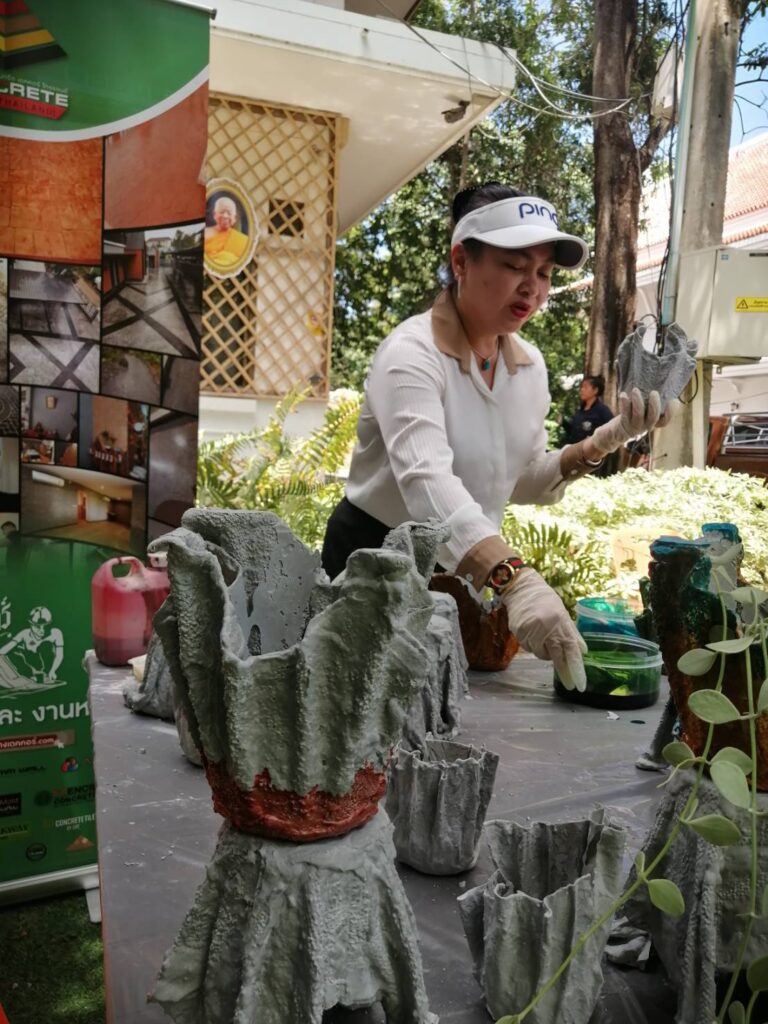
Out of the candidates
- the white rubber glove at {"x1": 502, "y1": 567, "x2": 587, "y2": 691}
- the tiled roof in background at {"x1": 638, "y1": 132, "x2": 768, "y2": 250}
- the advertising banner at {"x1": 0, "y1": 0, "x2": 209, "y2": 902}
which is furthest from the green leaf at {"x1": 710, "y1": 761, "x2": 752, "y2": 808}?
the tiled roof in background at {"x1": 638, "y1": 132, "x2": 768, "y2": 250}

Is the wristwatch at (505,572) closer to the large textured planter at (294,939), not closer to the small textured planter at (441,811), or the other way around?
the small textured planter at (441,811)

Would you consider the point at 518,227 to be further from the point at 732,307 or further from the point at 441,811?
the point at 732,307

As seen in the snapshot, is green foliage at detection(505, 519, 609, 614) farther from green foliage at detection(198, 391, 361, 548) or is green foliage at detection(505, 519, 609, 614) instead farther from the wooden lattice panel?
the wooden lattice panel

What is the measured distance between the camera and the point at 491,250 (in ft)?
4.82

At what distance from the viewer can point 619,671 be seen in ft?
4.94

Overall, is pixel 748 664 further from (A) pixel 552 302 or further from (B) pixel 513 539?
(A) pixel 552 302

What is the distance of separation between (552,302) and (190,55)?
31.7ft

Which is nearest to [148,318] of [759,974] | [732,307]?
[759,974]

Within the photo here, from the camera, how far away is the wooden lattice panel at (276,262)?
17.3 feet

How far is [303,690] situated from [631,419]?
119 centimetres

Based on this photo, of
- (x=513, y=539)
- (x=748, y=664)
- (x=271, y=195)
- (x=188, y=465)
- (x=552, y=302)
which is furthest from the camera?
(x=552, y=302)

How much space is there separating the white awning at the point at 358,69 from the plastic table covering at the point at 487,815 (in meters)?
3.75

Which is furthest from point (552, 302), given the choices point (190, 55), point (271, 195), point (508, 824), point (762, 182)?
point (508, 824)

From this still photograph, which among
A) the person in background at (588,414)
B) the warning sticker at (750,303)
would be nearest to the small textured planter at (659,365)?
the warning sticker at (750,303)
